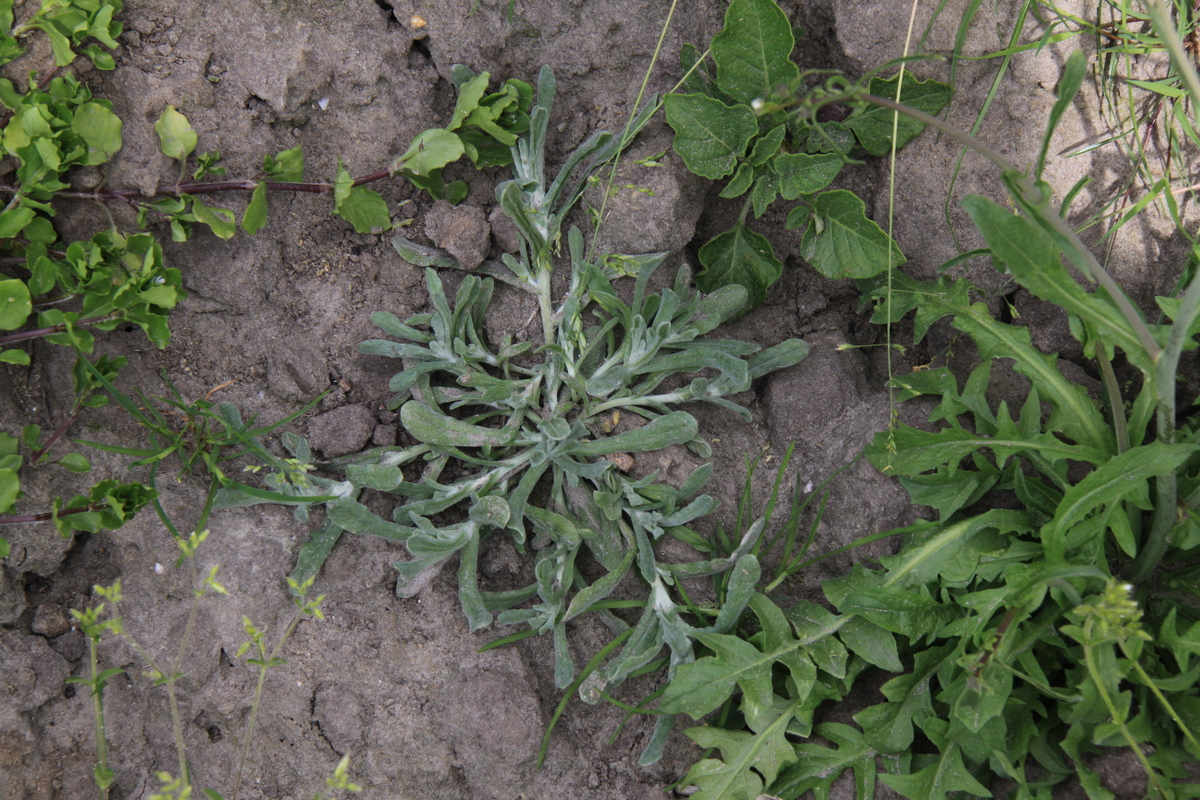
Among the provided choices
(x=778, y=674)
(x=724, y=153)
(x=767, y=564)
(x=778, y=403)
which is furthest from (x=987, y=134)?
(x=778, y=674)

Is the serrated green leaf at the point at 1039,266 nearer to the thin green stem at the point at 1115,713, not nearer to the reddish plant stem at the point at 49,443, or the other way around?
the thin green stem at the point at 1115,713

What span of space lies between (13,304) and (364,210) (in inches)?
39.1

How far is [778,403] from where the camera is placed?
8.86 feet

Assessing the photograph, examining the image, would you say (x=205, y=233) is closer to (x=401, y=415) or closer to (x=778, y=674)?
(x=401, y=415)

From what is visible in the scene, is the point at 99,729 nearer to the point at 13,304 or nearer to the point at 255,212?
the point at 13,304

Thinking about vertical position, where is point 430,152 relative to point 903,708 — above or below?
above

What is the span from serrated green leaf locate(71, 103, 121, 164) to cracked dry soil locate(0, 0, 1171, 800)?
75mm

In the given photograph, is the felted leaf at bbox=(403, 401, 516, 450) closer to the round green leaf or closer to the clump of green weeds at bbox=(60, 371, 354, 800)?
the clump of green weeds at bbox=(60, 371, 354, 800)

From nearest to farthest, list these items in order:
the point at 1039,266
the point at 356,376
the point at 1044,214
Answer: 1. the point at 1044,214
2. the point at 1039,266
3. the point at 356,376

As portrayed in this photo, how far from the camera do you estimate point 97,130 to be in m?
2.27

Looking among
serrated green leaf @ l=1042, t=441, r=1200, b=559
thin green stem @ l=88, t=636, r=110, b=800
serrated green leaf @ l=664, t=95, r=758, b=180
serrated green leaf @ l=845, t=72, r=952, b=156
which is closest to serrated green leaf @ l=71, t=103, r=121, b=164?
thin green stem @ l=88, t=636, r=110, b=800

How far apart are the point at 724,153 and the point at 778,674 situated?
5.59 ft

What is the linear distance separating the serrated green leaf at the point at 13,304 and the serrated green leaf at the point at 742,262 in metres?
2.01

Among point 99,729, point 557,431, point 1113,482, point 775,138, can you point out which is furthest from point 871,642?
point 99,729
